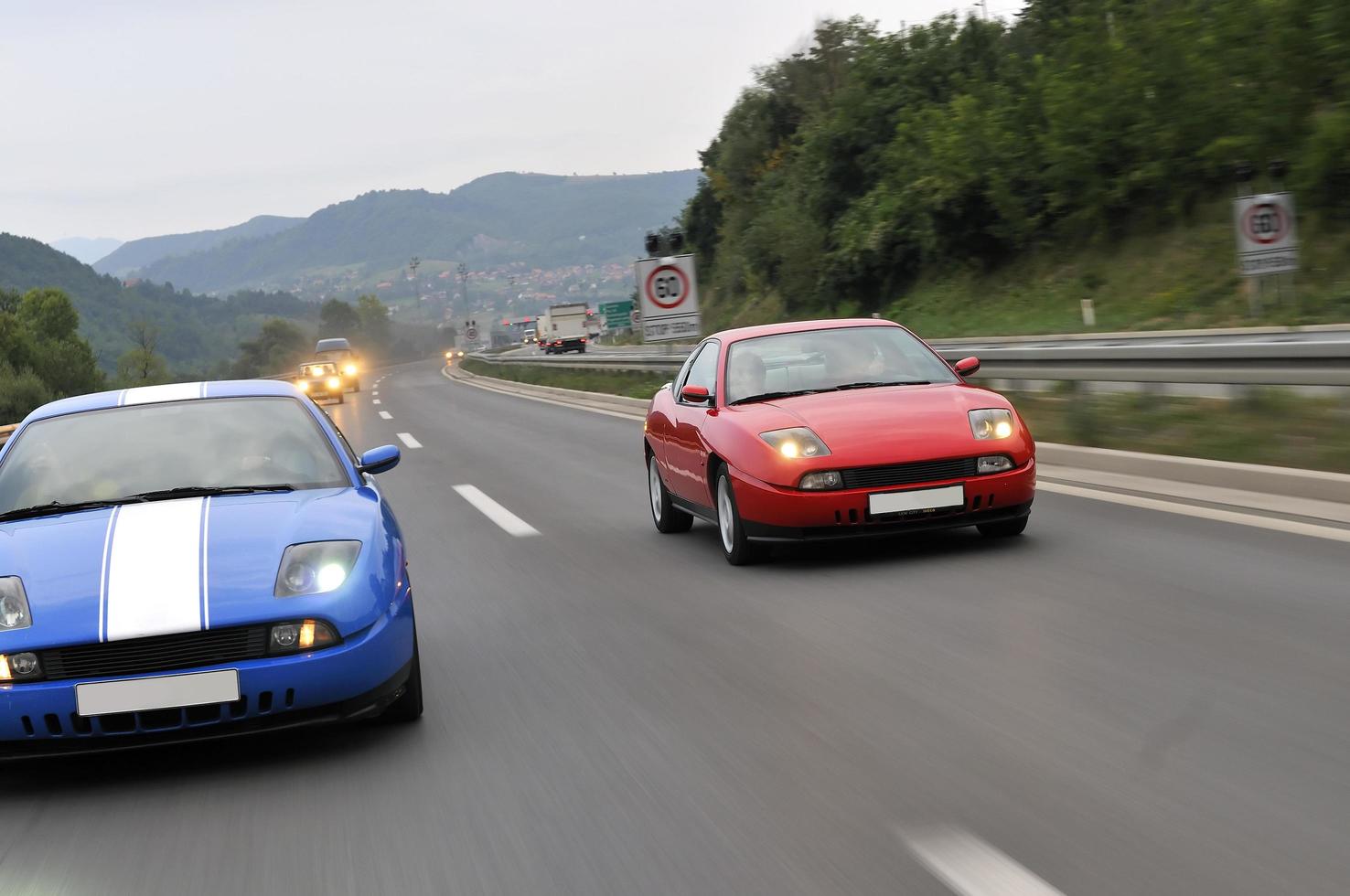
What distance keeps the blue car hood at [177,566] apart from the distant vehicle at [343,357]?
50.1m

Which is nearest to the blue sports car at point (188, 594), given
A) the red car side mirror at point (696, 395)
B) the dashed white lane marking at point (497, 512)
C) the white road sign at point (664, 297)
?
the red car side mirror at point (696, 395)

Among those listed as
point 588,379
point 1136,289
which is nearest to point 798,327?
point 588,379

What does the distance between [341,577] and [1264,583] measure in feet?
13.7

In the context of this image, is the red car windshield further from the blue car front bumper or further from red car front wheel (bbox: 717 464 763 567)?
the blue car front bumper

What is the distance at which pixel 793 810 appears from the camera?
408 centimetres

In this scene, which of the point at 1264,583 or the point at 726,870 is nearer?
the point at 726,870

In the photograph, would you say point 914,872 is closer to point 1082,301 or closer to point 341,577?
point 341,577

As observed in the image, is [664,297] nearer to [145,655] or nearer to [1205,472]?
[1205,472]

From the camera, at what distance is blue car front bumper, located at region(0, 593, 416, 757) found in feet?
15.4

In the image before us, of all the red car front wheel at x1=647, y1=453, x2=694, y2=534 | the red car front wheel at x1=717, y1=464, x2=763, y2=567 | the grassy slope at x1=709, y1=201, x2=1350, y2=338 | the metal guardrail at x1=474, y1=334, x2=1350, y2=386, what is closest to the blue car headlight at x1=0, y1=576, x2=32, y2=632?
the red car front wheel at x1=717, y1=464, x2=763, y2=567

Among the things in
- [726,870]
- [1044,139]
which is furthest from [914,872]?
[1044,139]

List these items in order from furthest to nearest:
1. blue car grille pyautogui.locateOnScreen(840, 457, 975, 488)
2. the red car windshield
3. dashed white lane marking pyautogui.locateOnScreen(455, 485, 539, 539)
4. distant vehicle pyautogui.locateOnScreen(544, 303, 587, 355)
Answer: distant vehicle pyautogui.locateOnScreen(544, 303, 587, 355)
dashed white lane marking pyautogui.locateOnScreen(455, 485, 539, 539)
the red car windshield
blue car grille pyautogui.locateOnScreen(840, 457, 975, 488)

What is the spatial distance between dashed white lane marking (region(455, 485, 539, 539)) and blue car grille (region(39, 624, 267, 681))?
6.02 m

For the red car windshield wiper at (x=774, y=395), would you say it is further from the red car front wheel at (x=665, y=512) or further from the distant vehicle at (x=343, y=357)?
the distant vehicle at (x=343, y=357)
